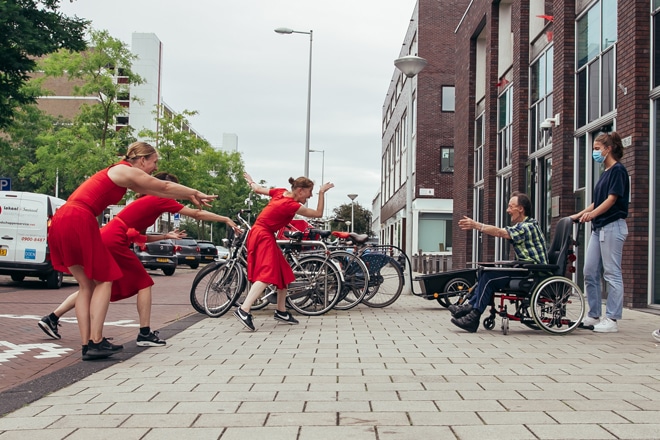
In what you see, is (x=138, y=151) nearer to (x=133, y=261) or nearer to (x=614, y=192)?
(x=133, y=261)

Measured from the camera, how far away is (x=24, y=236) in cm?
1564

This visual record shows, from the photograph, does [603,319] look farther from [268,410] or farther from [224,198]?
[224,198]

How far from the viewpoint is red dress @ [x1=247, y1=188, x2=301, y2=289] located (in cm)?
811

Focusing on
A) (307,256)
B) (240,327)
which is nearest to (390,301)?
(307,256)

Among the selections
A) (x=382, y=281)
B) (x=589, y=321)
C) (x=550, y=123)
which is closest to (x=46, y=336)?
(x=382, y=281)

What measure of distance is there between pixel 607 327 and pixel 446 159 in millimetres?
32159

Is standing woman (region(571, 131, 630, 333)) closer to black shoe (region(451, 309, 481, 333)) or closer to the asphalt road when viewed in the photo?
black shoe (region(451, 309, 481, 333))

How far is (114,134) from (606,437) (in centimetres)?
3973

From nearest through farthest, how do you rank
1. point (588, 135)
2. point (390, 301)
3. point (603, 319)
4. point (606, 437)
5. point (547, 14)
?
point (606, 437)
point (603, 319)
point (390, 301)
point (588, 135)
point (547, 14)

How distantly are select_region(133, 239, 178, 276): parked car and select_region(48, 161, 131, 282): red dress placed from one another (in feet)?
61.9

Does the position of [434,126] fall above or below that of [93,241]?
above

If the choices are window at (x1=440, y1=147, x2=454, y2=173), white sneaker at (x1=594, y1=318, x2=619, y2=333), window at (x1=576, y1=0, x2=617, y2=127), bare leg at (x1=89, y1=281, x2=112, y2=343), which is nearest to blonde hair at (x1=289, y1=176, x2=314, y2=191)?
bare leg at (x1=89, y1=281, x2=112, y2=343)

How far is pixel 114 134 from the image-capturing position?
4041 centimetres

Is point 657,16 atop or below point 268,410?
atop
